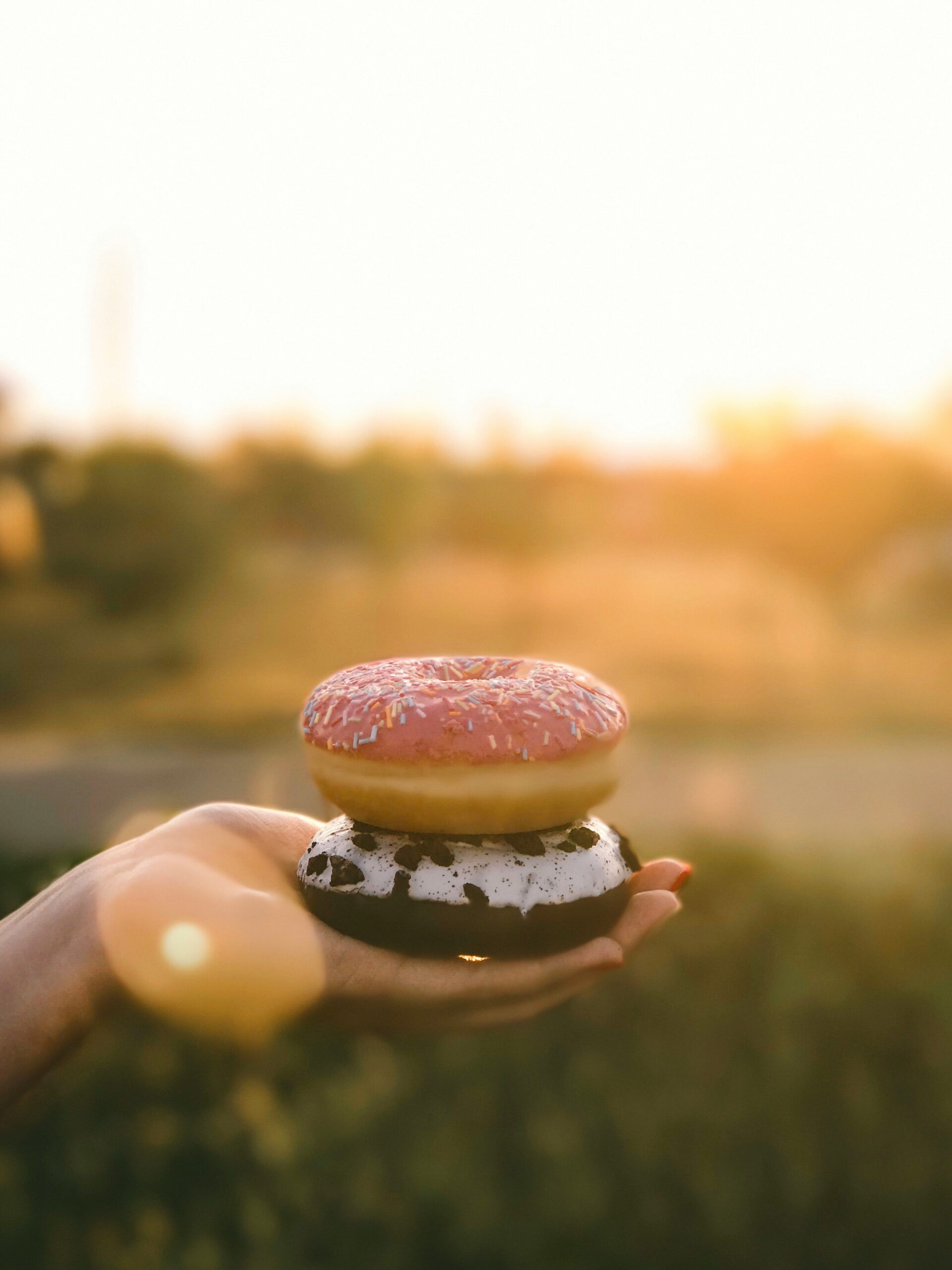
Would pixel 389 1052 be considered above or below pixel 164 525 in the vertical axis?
below

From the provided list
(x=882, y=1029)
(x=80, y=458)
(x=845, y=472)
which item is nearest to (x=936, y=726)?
(x=882, y=1029)

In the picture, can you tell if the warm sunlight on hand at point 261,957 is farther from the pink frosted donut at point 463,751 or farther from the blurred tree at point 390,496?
the blurred tree at point 390,496

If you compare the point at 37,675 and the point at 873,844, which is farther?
the point at 37,675

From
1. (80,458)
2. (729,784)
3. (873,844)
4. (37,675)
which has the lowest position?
(37,675)

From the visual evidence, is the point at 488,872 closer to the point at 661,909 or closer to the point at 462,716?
the point at 462,716

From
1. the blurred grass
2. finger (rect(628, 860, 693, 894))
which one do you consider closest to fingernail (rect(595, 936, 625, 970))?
finger (rect(628, 860, 693, 894))

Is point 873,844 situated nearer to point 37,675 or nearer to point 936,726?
point 936,726

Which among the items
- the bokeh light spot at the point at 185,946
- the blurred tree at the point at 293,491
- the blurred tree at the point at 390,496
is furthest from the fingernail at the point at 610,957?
the blurred tree at the point at 390,496

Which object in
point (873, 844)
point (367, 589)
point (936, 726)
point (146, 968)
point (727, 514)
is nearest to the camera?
point (146, 968)
